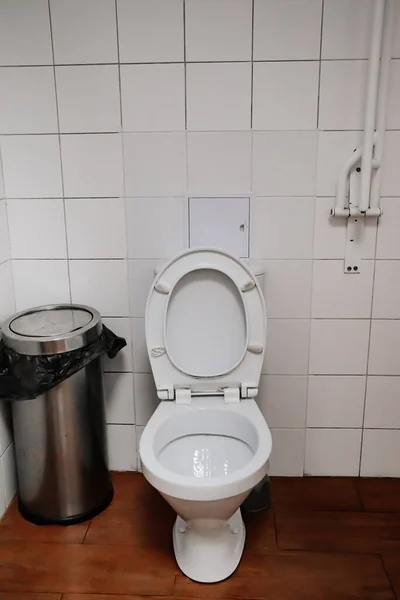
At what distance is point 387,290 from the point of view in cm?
188

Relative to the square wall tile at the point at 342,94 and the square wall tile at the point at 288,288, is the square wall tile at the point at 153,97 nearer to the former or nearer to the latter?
the square wall tile at the point at 342,94

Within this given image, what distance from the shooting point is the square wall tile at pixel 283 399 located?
197 centimetres

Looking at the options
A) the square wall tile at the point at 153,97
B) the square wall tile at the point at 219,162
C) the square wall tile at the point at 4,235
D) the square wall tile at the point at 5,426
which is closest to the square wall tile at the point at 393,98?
the square wall tile at the point at 219,162

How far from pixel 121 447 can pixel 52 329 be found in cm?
61

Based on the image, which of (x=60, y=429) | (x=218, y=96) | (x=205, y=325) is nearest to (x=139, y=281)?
(x=205, y=325)

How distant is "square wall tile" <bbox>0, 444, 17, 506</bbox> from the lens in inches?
73.7

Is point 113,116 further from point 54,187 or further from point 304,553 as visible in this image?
point 304,553

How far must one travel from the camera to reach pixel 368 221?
182cm

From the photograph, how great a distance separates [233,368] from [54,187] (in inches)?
33.3

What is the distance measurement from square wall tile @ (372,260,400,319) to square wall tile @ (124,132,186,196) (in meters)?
0.72

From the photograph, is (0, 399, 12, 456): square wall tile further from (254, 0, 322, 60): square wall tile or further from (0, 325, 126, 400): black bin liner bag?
(254, 0, 322, 60): square wall tile

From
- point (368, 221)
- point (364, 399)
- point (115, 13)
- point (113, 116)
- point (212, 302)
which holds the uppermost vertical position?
point (115, 13)

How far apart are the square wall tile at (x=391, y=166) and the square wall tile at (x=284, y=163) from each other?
0.23 meters

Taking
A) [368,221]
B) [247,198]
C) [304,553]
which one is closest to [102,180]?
[247,198]
